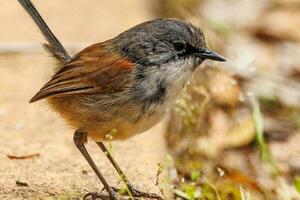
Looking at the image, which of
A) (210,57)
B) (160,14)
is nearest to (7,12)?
(160,14)

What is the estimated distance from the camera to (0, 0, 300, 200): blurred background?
611 centimetres

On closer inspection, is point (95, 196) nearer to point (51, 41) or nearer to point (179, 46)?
point (179, 46)

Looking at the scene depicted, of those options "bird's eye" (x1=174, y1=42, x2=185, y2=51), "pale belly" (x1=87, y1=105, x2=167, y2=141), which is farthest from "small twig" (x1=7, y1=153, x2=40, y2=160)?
"bird's eye" (x1=174, y1=42, x2=185, y2=51)

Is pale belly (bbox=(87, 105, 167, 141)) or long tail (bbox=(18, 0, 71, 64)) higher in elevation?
long tail (bbox=(18, 0, 71, 64))

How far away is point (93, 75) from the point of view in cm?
567

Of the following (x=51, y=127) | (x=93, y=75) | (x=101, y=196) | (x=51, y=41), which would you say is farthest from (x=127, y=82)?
(x=51, y=127)

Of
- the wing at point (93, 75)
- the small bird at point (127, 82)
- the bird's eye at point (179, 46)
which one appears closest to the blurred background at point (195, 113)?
the small bird at point (127, 82)

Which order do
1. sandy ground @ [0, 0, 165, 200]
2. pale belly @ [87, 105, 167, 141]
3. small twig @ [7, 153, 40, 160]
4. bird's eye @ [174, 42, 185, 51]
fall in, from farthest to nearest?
small twig @ [7, 153, 40, 160] → sandy ground @ [0, 0, 165, 200] → bird's eye @ [174, 42, 185, 51] → pale belly @ [87, 105, 167, 141]

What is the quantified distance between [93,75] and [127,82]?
26 cm

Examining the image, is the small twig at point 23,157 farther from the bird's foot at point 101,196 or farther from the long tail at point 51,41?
the bird's foot at point 101,196

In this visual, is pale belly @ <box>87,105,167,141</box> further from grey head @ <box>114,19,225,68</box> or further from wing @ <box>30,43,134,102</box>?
grey head @ <box>114,19,225,68</box>

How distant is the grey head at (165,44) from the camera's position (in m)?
5.67

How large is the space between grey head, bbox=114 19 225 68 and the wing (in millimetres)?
104

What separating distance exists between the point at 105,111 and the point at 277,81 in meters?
3.28
